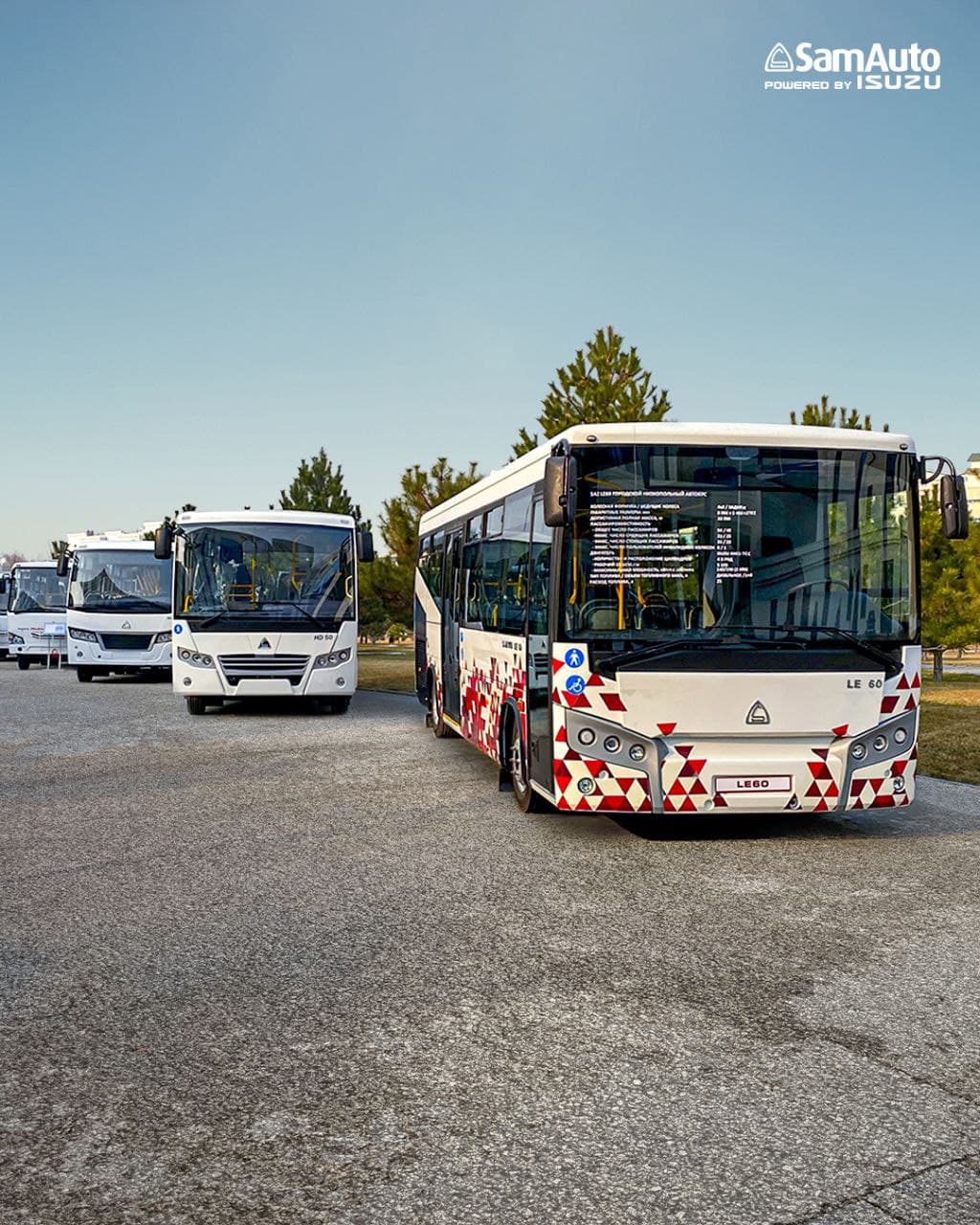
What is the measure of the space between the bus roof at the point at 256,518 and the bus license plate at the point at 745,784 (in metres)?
10.7

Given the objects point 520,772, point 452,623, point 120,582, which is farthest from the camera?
point 120,582

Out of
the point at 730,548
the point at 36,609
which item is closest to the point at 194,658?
the point at 730,548

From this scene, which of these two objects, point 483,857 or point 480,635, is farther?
point 480,635

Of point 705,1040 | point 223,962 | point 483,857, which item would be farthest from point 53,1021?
point 483,857

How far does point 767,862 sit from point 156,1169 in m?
5.06

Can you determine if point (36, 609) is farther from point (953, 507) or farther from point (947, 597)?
point (953, 507)

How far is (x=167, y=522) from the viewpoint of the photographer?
709 inches

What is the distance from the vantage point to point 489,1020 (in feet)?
16.1

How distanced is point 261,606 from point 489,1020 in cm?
1305

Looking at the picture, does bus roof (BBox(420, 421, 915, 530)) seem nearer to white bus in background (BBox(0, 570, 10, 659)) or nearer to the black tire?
the black tire

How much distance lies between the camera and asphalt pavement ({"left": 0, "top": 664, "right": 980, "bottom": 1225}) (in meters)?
3.54

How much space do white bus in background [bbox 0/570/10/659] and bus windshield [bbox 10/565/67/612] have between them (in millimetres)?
2239

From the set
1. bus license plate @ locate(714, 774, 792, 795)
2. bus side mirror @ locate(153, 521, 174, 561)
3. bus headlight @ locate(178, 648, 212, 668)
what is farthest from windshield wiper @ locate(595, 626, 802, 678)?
bus side mirror @ locate(153, 521, 174, 561)

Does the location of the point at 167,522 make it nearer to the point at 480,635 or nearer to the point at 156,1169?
the point at 480,635
